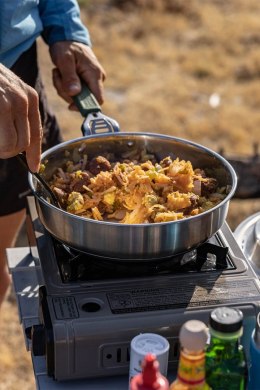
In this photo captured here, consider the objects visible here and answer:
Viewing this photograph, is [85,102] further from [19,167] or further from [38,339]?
[38,339]

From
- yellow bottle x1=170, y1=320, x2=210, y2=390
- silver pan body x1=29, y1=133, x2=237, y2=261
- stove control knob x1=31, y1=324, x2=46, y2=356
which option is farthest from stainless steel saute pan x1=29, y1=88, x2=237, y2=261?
yellow bottle x1=170, y1=320, x2=210, y2=390

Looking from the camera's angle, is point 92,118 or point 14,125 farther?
point 92,118

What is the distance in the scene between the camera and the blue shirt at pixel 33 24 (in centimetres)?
194

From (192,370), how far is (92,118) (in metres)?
0.95

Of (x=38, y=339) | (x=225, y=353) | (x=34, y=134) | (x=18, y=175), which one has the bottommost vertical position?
(x=18, y=175)

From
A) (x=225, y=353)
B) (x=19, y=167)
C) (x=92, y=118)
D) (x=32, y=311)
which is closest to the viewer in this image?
(x=225, y=353)

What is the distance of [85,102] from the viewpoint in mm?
2002

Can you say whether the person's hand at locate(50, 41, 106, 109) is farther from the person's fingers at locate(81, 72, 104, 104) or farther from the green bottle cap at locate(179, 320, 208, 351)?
the green bottle cap at locate(179, 320, 208, 351)

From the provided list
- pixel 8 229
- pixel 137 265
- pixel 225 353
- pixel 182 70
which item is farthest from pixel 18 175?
pixel 182 70

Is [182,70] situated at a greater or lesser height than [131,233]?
lesser

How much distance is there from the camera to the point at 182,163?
165cm

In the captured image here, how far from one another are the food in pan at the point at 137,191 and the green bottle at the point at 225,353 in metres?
0.36

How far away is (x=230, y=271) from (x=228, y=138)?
2.98 metres

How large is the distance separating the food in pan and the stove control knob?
277 mm
